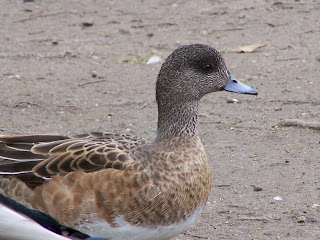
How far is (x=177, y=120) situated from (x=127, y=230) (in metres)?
0.87

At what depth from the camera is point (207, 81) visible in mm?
4543

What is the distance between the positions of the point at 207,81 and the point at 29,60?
3.80m

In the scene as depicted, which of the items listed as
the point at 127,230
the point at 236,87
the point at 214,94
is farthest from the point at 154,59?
the point at 127,230

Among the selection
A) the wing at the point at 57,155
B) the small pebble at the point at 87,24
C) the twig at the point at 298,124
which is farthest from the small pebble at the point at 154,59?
the wing at the point at 57,155

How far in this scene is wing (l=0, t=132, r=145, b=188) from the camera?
4152mm

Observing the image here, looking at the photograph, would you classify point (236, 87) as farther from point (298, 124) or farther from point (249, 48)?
point (249, 48)

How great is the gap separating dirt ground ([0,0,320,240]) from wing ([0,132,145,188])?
0.82 metres

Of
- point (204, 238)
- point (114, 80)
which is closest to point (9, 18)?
point (114, 80)

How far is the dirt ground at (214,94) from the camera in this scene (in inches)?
196

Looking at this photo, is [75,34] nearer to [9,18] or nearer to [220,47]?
[9,18]

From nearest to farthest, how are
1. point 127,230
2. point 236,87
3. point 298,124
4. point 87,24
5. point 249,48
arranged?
point 127,230, point 236,87, point 298,124, point 249,48, point 87,24

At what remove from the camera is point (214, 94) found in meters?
6.98

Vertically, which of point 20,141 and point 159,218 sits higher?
point 20,141

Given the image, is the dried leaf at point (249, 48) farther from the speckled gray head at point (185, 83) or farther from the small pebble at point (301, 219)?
the small pebble at point (301, 219)
